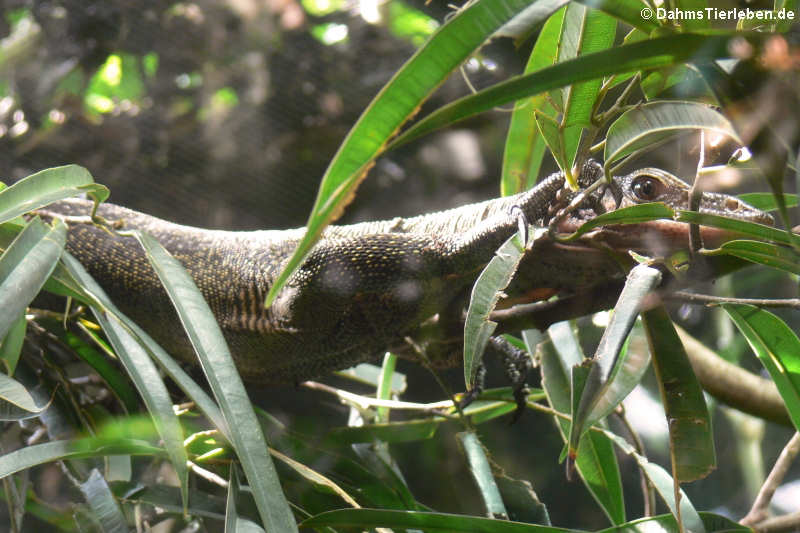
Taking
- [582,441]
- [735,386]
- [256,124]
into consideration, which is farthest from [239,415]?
[256,124]

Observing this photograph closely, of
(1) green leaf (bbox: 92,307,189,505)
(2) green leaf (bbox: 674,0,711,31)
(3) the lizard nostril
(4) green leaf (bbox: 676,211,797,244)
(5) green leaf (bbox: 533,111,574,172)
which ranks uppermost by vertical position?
(2) green leaf (bbox: 674,0,711,31)

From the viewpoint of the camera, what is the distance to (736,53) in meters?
0.50

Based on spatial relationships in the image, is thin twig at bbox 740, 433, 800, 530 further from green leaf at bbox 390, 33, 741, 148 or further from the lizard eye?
green leaf at bbox 390, 33, 741, 148

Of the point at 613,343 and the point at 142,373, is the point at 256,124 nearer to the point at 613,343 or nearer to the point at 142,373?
the point at 142,373

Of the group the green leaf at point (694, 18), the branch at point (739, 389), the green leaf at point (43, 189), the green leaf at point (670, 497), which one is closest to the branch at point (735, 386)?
the branch at point (739, 389)

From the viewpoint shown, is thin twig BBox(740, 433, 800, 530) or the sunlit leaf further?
thin twig BBox(740, 433, 800, 530)

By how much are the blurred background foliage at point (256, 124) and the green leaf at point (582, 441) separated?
738 mm

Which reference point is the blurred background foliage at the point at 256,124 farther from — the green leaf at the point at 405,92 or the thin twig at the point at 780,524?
the green leaf at the point at 405,92

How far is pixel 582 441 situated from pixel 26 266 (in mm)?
887

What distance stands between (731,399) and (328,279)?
98cm

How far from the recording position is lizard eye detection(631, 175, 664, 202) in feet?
3.14

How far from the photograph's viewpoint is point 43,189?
33.3 inches

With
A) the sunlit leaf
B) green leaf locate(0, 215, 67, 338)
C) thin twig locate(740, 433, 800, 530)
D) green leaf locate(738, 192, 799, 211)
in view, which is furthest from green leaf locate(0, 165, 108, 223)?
thin twig locate(740, 433, 800, 530)

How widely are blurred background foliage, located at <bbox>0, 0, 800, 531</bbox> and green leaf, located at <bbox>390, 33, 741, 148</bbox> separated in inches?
56.7
